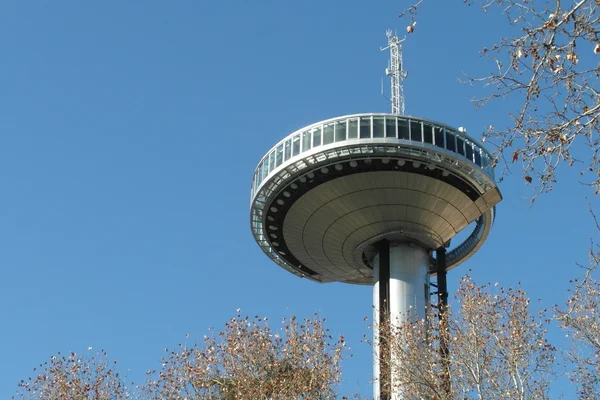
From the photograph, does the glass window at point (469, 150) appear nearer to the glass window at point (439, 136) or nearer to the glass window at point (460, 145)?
the glass window at point (460, 145)

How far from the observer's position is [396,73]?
62875 mm

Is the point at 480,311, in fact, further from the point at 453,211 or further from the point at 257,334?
the point at 453,211

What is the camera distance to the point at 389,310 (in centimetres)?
5347

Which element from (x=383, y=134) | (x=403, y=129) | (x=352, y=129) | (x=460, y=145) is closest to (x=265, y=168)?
(x=352, y=129)

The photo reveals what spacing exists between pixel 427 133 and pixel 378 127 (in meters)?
2.94

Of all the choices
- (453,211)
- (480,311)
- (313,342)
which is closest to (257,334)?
(313,342)

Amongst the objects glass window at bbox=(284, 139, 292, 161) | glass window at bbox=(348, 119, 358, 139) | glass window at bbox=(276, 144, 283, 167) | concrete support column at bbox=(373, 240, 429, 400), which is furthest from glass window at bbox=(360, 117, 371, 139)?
concrete support column at bbox=(373, 240, 429, 400)

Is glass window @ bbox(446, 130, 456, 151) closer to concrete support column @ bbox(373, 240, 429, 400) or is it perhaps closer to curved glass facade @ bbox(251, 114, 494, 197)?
curved glass facade @ bbox(251, 114, 494, 197)

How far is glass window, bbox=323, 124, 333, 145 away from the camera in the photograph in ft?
166

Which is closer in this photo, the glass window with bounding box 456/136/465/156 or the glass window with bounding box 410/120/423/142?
the glass window with bounding box 410/120/423/142

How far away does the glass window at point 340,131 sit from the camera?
1988 inches

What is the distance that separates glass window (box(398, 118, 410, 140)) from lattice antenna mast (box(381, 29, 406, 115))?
9.75 meters

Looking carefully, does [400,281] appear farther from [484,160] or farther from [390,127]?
[390,127]

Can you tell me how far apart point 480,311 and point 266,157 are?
2705 cm
